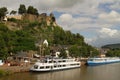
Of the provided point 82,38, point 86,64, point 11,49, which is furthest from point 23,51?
point 82,38

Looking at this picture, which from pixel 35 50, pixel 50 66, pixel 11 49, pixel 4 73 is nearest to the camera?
pixel 4 73

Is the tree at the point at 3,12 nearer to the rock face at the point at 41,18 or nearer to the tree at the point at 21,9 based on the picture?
the rock face at the point at 41,18

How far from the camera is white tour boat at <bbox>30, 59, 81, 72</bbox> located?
54656mm

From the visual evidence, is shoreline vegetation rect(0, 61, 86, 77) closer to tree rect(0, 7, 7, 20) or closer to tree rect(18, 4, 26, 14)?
tree rect(0, 7, 7, 20)

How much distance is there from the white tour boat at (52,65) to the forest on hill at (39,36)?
13.0m

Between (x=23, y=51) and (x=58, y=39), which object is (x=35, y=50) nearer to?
(x=23, y=51)

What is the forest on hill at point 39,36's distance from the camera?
80188 mm

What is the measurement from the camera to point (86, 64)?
80438 mm

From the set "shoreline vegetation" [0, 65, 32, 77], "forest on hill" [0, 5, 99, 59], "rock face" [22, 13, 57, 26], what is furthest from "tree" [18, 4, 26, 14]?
"shoreline vegetation" [0, 65, 32, 77]

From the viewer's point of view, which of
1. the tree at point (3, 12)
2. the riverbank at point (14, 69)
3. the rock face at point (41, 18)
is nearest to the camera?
the riverbank at point (14, 69)

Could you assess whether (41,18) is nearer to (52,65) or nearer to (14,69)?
(52,65)

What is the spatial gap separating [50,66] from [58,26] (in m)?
58.0

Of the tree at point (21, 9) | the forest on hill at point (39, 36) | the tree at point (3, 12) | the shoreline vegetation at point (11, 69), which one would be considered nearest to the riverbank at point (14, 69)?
the shoreline vegetation at point (11, 69)

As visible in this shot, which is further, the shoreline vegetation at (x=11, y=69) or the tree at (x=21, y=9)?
the tree at (x=21, y=9)
